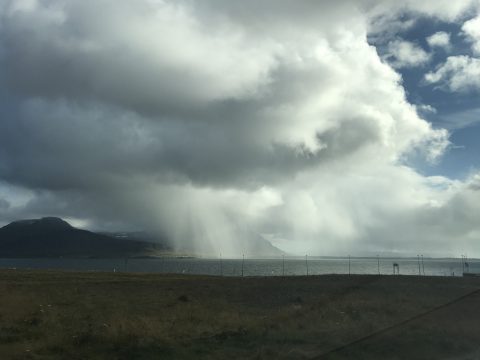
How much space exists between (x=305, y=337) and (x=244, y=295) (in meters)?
25.9

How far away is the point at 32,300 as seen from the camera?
124ft

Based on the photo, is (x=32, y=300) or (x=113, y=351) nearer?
(x=113, y=351)

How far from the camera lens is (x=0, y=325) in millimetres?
23109

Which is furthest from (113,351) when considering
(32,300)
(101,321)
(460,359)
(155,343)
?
(32,300)

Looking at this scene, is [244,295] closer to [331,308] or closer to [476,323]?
[331,308]

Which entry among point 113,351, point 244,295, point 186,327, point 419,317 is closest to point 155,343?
point 113,351

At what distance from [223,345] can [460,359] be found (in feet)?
26.0

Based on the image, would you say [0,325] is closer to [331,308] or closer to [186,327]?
[186,327]

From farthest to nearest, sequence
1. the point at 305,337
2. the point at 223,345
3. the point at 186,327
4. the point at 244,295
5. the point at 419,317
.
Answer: the point at 244,295 → the point at 419,317 → the point at 186,327 → the point at 305,337 → the point at 223,345

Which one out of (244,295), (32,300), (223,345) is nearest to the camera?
(223,345)

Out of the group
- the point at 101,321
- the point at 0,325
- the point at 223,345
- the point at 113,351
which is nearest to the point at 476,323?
the point at 223,345

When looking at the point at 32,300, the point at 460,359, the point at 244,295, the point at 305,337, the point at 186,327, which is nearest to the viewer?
the point at 460,359

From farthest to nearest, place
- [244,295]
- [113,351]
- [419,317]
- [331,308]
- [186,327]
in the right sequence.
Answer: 1. [244,295]
2. [331,308]
3. [419,317]
4. [186,327]
5. [113,351]

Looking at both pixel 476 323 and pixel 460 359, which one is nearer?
pixel 460 359
